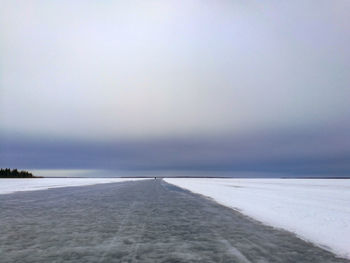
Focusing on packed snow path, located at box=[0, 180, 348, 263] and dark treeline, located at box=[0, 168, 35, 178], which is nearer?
packed snow path, located at box=[0, 180, 348, 263]

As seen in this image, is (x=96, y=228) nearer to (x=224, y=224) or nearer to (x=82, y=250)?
(x=82, y=250)

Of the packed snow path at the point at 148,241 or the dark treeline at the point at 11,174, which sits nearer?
the packed snow path at the point at 148,241

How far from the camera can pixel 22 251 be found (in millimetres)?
7496

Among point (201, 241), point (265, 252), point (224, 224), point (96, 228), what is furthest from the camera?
point (224, 224)

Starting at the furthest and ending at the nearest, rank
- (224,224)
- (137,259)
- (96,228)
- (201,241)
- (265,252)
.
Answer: (224,224), (96,228), (201,241), (265,252), (137,259)

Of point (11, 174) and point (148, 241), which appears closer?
point (148, 241)

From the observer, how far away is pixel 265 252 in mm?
7434

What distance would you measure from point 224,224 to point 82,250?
610 centimetres

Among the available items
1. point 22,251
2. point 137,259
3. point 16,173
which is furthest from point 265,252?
point 16,173

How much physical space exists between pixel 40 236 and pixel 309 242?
7799 millimetres

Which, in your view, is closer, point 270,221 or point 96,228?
point 96,228

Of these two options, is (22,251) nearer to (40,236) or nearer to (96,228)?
(40,236)

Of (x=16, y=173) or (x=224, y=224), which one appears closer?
(x=224, y=224)

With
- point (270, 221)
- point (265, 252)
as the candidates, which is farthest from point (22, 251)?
point (270, 221)
